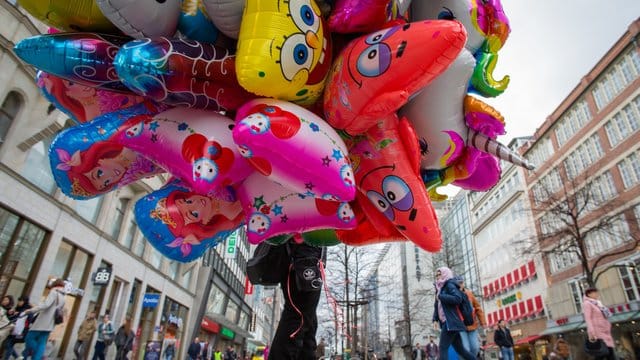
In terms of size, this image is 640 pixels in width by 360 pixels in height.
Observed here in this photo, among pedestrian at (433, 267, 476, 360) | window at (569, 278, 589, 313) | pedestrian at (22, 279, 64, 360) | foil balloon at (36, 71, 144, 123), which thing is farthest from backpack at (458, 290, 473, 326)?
window at (569, 278, 589, 313)

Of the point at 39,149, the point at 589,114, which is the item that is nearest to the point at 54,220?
the point at 39,149

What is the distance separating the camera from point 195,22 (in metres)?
2.56

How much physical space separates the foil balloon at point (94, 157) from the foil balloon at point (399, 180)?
1.60 m

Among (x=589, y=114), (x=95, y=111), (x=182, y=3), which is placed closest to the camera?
(x=182, y=3)

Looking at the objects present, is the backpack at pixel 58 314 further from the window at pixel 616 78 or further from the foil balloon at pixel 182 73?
the window at pixel 616 78

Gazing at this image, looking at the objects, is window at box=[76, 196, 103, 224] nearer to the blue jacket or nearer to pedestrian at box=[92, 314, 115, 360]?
pedestrian at box=[92, 314, 115, 360]

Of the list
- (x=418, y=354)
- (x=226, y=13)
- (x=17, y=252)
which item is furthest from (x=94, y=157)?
(x=418, y=354)

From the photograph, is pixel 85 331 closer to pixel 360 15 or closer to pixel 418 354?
pixel 360 15

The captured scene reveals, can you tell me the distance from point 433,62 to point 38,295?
40.2ft

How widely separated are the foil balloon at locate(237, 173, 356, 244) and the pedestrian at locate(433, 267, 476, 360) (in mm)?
2791

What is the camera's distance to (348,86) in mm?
2242

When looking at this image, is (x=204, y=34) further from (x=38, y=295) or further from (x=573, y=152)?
(x=573, y=152)

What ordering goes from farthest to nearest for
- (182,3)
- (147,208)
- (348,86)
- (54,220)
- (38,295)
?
1. (54,220)
2. (38,295)
3. (147,208)
4. (182,3)
5. (348,86)

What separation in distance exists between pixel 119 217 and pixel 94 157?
15113 mm
